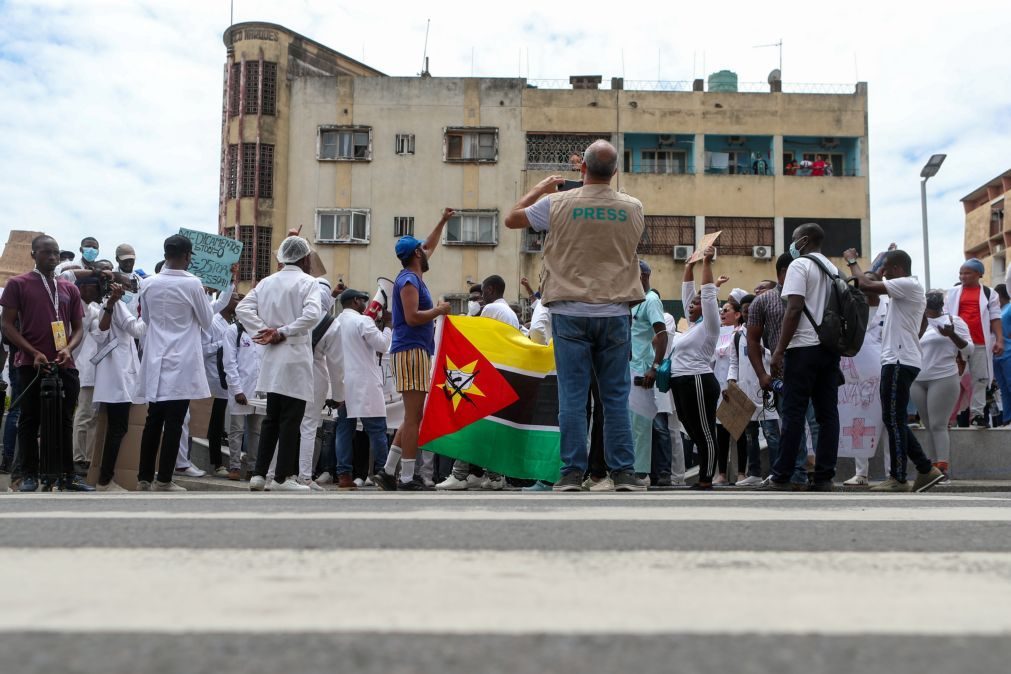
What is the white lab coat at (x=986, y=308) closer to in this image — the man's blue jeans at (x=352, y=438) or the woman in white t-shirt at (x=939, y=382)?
the woman in white t-shirt at (x=939, y=382)

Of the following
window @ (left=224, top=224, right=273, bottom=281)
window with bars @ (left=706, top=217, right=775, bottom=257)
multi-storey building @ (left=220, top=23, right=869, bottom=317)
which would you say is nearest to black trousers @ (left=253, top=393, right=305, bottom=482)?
multi-storey building @ (left=220, top=23, right=869, bottom=317)

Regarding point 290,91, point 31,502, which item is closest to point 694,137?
point 290,91

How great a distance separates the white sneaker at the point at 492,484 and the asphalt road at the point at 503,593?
5.71 m

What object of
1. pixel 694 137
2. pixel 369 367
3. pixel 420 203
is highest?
pixel 694 137

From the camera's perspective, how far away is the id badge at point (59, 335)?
833 centimetres

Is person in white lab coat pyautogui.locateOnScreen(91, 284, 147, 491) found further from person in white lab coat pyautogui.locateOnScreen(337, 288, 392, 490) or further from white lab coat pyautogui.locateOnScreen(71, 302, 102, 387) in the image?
person in white lab coat pyautogui.locateOnScreen(337, 288, 392, 490)

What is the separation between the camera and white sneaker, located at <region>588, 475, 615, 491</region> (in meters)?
7.06

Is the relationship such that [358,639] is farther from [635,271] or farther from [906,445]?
[906,445]

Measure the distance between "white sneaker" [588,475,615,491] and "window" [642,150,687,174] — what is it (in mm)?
37075

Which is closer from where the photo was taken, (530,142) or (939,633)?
(939,633)

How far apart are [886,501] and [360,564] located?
128 inches

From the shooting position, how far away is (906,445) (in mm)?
9016

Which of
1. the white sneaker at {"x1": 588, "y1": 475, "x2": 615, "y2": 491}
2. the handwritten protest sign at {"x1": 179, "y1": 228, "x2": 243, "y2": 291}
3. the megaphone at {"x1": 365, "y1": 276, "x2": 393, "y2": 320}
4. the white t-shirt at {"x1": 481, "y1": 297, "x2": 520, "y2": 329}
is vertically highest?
the handwritten protest sign at {"x1": 179, "y1": 228, "x2": 243, "y2": 291}

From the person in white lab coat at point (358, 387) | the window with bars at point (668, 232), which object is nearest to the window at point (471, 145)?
the window with bars at point (668, 232)
